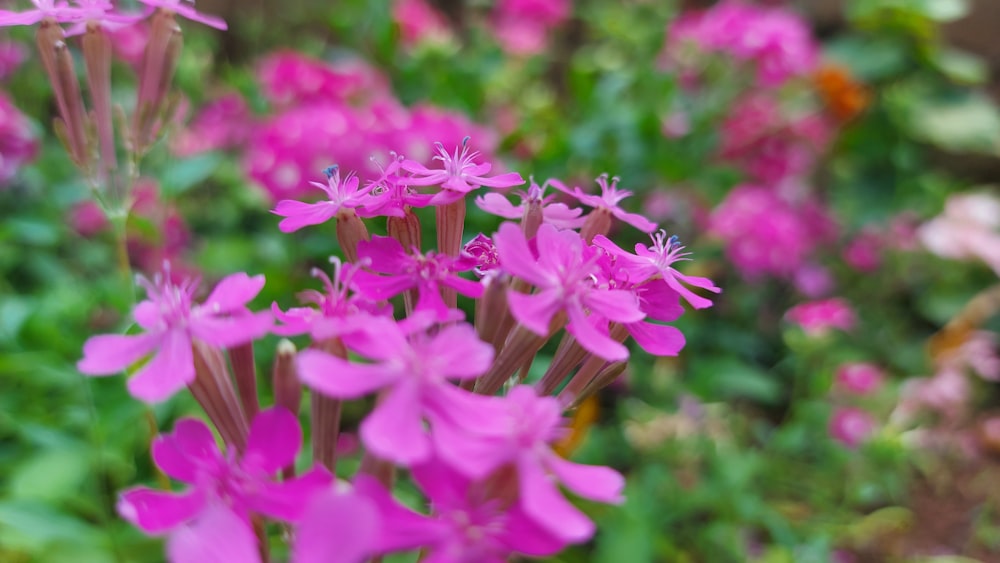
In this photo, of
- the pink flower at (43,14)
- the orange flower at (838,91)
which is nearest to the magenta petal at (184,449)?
the pink flower at (43,14)

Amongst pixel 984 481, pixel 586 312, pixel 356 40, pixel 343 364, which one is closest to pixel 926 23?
pixel 984 481

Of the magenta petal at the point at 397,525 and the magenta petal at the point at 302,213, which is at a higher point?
the magenta petal at the point at 302,213

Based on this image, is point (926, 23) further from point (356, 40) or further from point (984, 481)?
point (356, 40)

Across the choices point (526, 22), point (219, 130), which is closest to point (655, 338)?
point (219, 130)

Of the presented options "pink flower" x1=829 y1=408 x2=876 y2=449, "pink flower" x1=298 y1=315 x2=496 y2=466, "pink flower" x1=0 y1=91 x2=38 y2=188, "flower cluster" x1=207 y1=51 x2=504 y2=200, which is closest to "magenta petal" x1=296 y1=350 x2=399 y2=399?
"pink flower" x1=298 y1=315 x2=496 y2=466

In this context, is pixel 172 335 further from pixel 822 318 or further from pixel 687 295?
pixel 822 318

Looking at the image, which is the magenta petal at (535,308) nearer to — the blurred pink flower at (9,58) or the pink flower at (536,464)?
the pink flower at (536,464)
